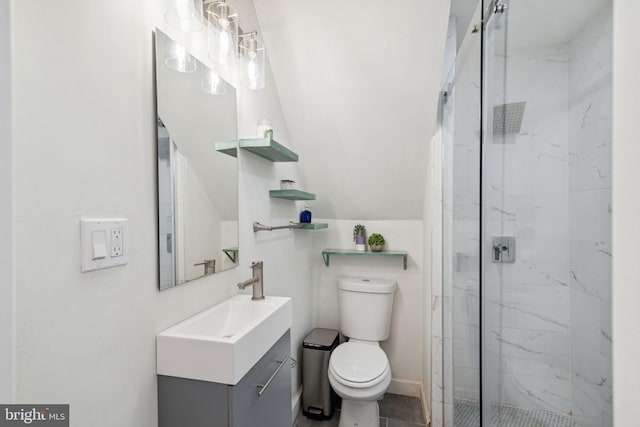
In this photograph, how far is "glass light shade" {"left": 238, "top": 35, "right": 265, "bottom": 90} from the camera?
4.43 ft

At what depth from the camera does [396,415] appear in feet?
6.67

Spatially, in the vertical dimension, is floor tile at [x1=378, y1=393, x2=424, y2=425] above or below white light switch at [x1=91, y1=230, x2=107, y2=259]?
below

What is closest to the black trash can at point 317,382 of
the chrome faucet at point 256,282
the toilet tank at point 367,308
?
the toilet tank at point 367,308

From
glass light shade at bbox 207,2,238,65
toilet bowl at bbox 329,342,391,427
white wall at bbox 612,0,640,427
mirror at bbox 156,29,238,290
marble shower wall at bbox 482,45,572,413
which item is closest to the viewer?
white wall at bbox 612,0,640,427

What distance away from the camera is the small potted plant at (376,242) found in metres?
2.31

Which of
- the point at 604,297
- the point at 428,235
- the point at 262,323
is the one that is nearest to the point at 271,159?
the point at 262,323

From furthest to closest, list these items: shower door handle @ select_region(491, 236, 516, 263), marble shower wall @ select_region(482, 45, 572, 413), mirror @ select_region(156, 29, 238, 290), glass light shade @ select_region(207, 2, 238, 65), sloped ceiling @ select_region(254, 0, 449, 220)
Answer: sloped ceiling @ select_region(254, 0, 449, 220) → glass light shade @ select_region(207, 2, 238, 65) → shower door handle @ select_region(491, 236, 516, 263) → mirror @ select_region(156, 29, 238, 290) → marble shower wall @ select_region(482, 45, 572, 413)

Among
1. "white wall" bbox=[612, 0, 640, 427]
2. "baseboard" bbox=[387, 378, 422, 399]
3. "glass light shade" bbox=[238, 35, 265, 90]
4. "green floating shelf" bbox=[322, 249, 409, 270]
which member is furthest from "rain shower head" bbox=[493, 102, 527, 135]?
"baseboard" bbox=[387, 378, 422, 399]

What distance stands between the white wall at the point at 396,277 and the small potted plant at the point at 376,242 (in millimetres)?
89

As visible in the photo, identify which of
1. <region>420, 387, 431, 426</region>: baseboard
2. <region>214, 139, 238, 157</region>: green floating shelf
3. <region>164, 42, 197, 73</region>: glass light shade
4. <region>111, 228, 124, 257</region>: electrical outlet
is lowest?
<region>420, 387, 431, 426</region>: baseboard

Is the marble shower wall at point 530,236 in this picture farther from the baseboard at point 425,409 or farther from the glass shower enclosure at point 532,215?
the baseboard at point 425,409

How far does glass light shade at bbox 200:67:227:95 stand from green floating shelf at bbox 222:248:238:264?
67cm

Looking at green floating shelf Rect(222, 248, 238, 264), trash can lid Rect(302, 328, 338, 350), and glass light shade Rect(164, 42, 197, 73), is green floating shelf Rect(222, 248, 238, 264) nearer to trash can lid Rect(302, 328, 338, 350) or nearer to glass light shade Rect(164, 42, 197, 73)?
glass light shade Rect(164, 42, 197, 73)

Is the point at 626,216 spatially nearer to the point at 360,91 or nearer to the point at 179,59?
the point at 179,59
